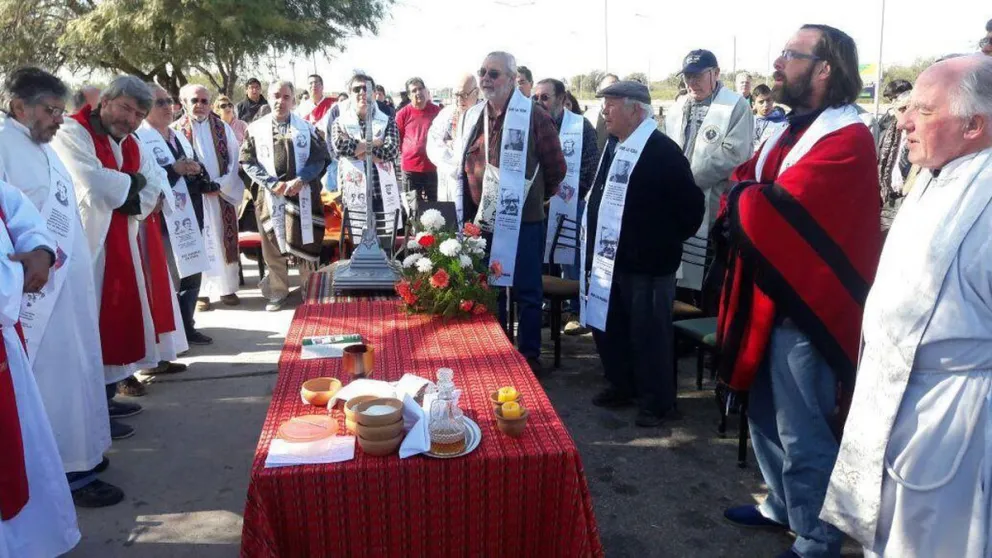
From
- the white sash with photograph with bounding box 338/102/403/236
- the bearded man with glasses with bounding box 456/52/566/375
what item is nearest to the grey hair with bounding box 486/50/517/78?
the bearded man with glasses with bounding box 456/52/566/375

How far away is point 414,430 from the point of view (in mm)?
2359

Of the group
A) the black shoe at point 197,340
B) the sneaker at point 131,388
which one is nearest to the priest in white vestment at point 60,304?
the sneaker at point 131,388

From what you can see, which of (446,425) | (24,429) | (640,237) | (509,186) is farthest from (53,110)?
(640,237)

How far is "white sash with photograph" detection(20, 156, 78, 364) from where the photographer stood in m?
3.25

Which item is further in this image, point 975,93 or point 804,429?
point 804,429

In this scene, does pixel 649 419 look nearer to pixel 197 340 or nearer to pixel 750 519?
pixel 750 519

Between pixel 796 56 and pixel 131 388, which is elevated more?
pixel 796 56

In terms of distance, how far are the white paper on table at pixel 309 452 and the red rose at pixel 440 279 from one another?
1368 mm

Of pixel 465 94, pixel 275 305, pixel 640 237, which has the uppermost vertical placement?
pixel 465 94

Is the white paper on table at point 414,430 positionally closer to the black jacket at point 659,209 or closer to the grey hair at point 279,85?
the black jacket at point 659,209

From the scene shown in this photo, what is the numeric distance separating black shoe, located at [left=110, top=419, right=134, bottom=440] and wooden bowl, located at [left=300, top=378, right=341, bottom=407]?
2.06 metres

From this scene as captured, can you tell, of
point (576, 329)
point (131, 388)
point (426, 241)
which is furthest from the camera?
point (576, 329)

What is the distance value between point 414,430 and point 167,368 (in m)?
3.53

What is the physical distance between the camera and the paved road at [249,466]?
317 cm
